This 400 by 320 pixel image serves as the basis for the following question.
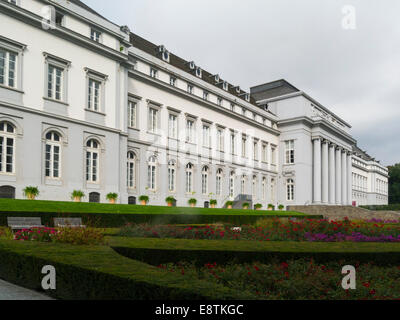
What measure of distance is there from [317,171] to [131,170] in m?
31.8

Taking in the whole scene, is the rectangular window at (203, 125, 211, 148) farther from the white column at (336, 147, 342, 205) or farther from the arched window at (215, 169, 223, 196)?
the white column at (336, 147, 342, 205)

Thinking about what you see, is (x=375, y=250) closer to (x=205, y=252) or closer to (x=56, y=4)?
(x=205, y=252)

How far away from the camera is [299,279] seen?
6.59 metres

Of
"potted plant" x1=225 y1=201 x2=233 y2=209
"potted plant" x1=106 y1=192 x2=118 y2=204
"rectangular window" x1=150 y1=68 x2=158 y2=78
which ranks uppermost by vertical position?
"rectangular window" x1=150 y1=68 x2=158 y2=78

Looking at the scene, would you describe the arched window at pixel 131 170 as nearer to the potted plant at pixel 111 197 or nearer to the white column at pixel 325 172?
the potted plant at pixel 111 197

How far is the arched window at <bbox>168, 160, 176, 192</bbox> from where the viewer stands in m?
35.0

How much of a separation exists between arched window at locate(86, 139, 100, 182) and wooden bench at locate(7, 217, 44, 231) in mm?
10417

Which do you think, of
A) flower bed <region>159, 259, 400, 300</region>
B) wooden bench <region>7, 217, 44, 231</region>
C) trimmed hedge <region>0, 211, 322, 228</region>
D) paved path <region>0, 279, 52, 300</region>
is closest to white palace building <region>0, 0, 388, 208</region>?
trimmed hedge <region>0, 211, 322, 228</region>

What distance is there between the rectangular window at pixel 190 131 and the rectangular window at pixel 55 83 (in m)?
15.5

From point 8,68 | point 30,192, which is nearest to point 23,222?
point 30,192

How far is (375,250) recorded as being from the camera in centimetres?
870

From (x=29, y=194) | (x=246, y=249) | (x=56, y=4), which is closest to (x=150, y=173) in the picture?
(x=29, y=194)

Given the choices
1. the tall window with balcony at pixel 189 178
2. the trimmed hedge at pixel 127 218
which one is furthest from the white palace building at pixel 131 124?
the trimmed hedge at pixel 127 218

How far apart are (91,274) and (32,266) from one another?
2.01 metres
